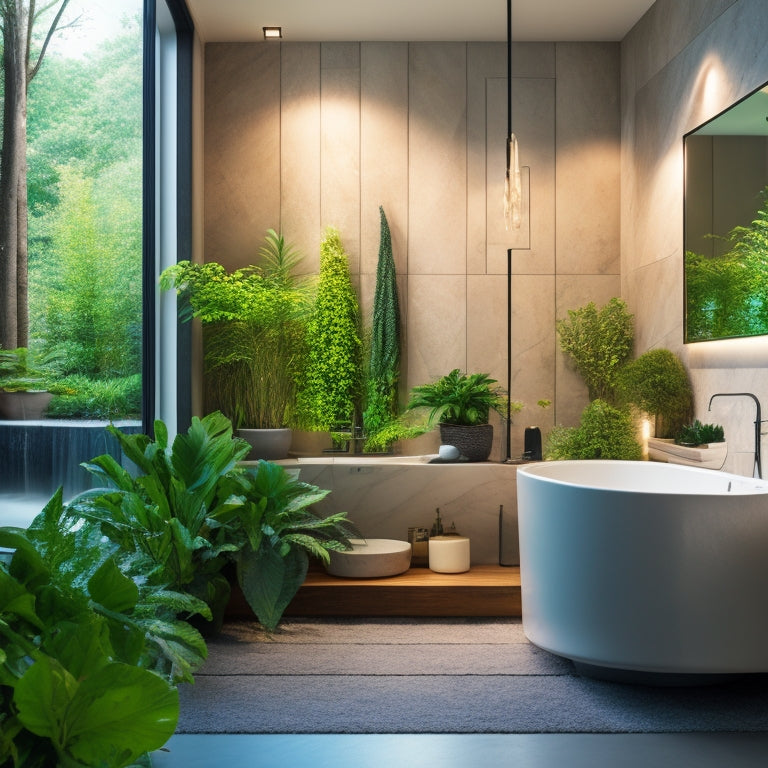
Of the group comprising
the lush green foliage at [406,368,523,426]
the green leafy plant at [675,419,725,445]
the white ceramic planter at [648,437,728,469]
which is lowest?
the white ceramic planter at [648,437,728,469]

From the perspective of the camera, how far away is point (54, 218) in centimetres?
248

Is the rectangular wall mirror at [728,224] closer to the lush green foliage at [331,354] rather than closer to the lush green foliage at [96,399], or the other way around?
the lush green foliage at [331,354]

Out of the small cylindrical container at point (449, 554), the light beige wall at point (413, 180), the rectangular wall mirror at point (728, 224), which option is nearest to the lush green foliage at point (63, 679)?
the small cylindrical container at point (449, 554)

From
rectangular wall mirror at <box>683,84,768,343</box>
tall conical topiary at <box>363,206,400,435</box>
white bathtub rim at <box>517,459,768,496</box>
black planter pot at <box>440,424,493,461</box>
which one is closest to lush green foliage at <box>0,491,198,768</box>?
white bathtub rim at <box>517,459,768,496</box>

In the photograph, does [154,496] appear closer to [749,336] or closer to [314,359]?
[314,359]

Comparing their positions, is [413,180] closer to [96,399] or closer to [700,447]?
[700,447]

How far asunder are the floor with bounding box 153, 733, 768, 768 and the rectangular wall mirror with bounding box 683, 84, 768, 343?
1705 millimetres

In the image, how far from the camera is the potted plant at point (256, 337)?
462 centimetres

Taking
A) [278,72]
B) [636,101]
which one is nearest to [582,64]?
[636,101]

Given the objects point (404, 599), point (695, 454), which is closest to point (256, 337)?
point (404, 599)

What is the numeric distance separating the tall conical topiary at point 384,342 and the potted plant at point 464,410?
1.20ft

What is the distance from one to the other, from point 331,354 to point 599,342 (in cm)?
164

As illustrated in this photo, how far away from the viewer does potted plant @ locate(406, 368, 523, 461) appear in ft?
15.5

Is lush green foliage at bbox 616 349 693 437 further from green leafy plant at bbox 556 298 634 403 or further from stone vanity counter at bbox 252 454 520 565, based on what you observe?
stone vanity counter at bbox 252 454 520 565
